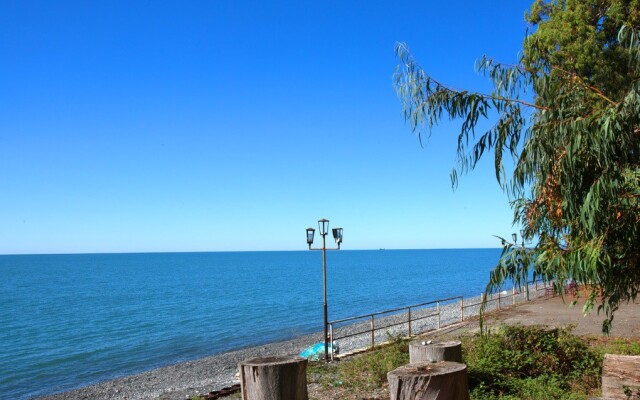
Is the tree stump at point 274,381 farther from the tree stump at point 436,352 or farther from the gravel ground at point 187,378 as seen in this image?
the gravel ground at point 187,378

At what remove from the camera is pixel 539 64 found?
23.9 feet

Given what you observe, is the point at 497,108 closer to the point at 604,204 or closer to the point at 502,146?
the point at 502,146

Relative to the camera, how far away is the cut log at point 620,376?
5.60m

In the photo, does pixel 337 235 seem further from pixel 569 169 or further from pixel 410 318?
pixel 569 169

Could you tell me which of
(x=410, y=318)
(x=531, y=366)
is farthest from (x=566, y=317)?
(x=531, y=366)

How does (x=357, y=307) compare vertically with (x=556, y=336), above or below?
below

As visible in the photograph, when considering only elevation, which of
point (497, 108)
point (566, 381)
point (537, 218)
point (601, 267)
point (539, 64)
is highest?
point (539, 64)

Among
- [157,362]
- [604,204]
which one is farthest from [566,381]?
[157,362]

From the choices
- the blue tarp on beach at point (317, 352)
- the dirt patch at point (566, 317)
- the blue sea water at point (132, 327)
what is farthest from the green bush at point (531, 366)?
the blue sea water at point (132, 327)

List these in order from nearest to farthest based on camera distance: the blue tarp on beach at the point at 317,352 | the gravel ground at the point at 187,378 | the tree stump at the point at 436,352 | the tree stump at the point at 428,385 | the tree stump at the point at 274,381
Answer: the tree stump at the point at 428,385, the tree stump at the point at 274,381, the tree stump at the point at 436,352, the blue tarp on beach at the point at 317,352, the gravel ground at the point at 187,378

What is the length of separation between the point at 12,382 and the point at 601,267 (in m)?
24.7

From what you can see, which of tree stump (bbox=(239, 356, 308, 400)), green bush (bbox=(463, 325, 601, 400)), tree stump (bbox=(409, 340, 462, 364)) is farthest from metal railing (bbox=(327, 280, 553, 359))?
tree stump (bbox=(239, 356, 308, 400))

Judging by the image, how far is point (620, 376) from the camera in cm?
569

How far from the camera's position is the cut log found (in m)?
5.60
